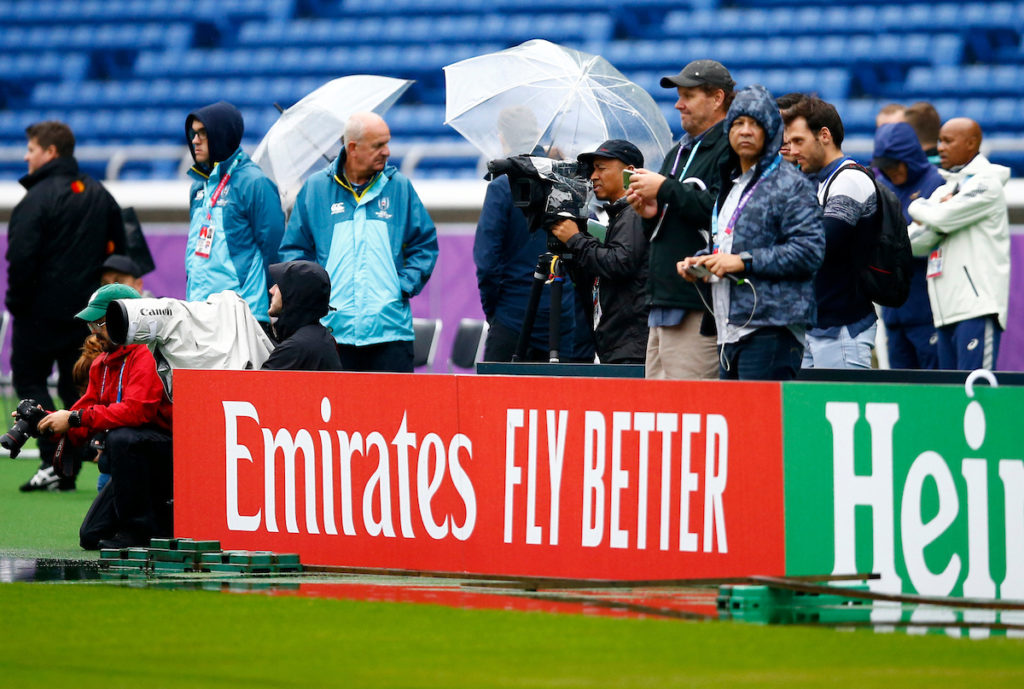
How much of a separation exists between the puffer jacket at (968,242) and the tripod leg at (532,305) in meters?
2.20

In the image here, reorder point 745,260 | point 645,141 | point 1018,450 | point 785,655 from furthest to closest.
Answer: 1. point 645,141
2. point 745,260
3. point 1018,450
4. point 785,655

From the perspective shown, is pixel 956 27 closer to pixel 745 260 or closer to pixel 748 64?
pixel 748 64

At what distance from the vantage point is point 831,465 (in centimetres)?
606

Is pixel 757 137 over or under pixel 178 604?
over

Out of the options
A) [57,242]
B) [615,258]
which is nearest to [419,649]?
[615,258]

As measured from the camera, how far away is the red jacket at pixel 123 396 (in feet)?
25.8

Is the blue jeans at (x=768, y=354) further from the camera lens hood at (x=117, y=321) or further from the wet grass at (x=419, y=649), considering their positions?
the camera lens hood at (x=117, y=321)

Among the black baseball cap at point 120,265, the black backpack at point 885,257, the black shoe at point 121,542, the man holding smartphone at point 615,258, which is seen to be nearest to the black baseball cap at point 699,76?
the man holding smartphone at point 615,258

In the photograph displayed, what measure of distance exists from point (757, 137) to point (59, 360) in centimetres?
585

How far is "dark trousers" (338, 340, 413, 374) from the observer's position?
850 centimetres

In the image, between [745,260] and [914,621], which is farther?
[745,260]

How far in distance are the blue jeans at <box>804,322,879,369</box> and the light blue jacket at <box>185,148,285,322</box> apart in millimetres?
3166

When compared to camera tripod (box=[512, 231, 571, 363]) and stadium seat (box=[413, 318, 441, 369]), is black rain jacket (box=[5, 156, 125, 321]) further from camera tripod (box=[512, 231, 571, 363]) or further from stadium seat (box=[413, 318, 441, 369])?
camera tripod (box=[512, 231, 571, 363])

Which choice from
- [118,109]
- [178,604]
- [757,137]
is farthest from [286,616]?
[118,109]
